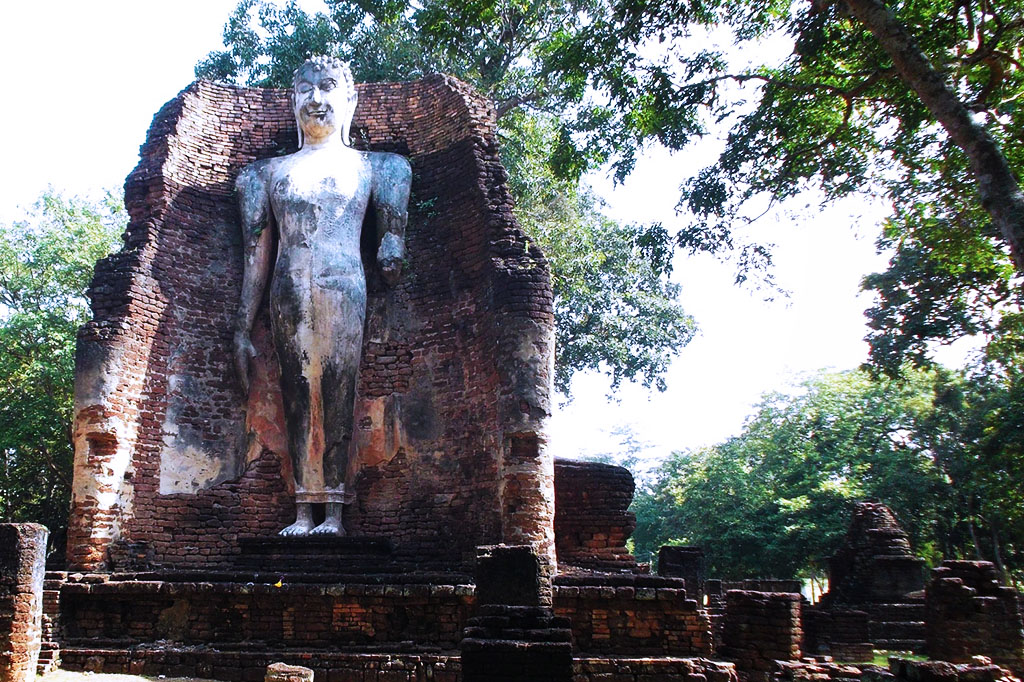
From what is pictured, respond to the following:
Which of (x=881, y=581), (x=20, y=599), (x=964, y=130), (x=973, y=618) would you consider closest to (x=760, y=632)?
(x=973, y=618)

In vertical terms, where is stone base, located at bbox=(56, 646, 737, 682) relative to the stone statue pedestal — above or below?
below

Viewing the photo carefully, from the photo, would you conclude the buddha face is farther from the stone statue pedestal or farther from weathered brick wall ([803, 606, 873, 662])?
weathered brick wall ([803, 606, 873, 662])

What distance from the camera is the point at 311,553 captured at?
10.1 meters

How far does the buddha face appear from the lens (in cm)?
1196

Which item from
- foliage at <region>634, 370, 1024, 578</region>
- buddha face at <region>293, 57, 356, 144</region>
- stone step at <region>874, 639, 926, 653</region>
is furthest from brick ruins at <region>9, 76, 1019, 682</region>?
foliage at <region>634, 370, 1024, 578</region>

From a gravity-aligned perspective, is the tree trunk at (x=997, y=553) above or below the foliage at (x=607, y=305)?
below

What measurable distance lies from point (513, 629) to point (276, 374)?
6.37 meters

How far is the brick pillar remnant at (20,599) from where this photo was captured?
7875 mm

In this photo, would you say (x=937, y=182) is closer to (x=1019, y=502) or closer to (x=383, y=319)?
(x=383, y=319)

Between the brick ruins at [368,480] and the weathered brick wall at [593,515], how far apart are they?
0.09 ft

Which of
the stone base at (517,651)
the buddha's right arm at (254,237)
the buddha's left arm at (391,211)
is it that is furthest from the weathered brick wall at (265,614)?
the buddha's left arm at (391,211)

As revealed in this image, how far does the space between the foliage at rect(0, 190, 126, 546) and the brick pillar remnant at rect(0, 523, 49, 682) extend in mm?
9804

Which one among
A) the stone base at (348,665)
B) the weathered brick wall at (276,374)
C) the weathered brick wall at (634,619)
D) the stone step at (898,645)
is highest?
the weathered brick wall at (276,374)

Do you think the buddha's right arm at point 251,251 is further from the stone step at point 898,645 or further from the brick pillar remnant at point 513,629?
the stone step at point 898,645
